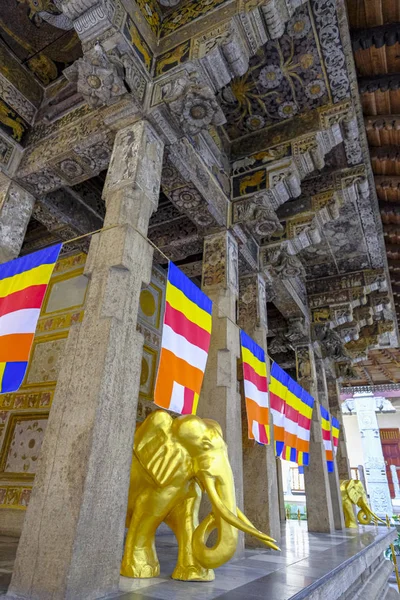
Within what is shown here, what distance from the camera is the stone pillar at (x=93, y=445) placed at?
7.48ft

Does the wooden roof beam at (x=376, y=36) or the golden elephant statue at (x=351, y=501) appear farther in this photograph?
the golden elephant statue at (x=351, y=501)

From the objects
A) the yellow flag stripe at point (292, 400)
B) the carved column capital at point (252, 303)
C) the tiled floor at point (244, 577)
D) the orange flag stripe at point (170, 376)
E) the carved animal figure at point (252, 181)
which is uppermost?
the carved animal figure at point (252, 181)

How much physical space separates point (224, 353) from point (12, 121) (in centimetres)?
478

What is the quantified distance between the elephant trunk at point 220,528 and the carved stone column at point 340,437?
34.3ft

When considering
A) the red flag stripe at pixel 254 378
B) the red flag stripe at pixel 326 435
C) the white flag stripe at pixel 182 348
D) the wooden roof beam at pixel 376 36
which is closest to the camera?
the white flag stripe at pixel 182 348

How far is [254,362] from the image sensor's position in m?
5.63

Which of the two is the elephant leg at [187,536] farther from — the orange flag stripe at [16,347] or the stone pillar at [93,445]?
the orange flag stripe at [16,347]

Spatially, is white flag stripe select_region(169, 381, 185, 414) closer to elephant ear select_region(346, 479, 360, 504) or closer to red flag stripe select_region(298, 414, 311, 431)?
red flag stripe select_region(298, 414, 311, 431)

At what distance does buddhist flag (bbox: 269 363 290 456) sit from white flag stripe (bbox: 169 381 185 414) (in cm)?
309

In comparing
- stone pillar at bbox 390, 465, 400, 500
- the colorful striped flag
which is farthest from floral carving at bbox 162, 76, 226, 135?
stone pillar at bbox 390, 465, 400, 500

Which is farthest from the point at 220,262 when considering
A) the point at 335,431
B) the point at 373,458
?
the point at 373,458

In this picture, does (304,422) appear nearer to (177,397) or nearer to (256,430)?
(256,430)

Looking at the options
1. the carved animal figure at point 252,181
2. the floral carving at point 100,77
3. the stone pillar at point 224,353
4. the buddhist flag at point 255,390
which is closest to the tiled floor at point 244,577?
the stone pillar at point 224,353

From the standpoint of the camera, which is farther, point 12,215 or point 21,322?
point 12,215
